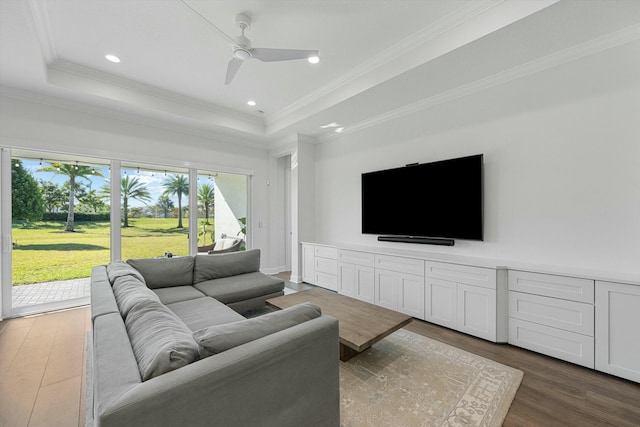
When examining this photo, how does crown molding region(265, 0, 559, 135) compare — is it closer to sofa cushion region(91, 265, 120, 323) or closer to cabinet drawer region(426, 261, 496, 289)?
cabinet drawer region(426, 261, 496, 289)

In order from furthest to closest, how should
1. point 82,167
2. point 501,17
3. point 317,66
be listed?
1. point 82,167
2. point 317,66
3. point 501,17

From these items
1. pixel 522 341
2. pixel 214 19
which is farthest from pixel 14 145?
pixel 522 341

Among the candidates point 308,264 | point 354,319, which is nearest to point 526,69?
point 354,319

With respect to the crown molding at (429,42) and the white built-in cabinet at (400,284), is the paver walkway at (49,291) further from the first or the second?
the crown molding at (429,42)

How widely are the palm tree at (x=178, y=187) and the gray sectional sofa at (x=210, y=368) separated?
9.96 feet

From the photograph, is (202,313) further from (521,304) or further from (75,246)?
(521,304)

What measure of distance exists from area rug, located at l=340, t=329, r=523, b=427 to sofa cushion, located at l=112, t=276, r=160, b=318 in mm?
1474

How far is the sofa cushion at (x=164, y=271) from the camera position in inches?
122

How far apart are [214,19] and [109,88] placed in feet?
6.64

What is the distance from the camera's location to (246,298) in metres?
3.19

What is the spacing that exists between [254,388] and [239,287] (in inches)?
85.9

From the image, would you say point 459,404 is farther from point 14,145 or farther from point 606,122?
point 14,145

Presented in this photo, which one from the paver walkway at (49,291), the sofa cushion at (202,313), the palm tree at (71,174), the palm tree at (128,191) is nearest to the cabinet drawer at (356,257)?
the sofa cushion at (202,313)

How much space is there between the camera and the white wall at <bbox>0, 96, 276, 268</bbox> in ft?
10.9
